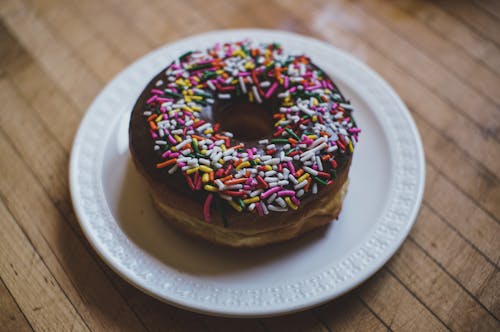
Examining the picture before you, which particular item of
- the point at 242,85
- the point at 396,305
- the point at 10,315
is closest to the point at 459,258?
the point at 396,305

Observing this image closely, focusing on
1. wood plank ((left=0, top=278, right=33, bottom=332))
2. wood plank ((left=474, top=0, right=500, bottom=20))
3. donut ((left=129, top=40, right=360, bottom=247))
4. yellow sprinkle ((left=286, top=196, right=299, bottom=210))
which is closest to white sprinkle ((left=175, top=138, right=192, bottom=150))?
donut ((left=129, top=40, right=360, bottom=247))

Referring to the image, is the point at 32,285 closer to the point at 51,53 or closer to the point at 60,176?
the point at 60,176

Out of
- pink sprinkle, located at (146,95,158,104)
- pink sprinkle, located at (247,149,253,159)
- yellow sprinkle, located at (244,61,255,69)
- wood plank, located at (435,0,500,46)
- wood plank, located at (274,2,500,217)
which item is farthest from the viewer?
wood plank, located at (435,0,500,46)

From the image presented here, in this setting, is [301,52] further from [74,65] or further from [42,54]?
[42,54]

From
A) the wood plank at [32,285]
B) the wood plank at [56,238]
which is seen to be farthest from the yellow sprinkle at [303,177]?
the wood plank at [32,285]

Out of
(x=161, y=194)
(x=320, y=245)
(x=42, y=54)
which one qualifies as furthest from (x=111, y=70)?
(x=320, y=245)

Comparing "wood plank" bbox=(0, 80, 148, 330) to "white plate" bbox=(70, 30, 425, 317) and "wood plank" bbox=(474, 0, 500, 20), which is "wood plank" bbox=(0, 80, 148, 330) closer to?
"white plate" bbox=(70, 30, 425, 317)

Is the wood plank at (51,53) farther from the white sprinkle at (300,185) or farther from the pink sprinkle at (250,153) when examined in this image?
the white sprinkle at (300,185)
